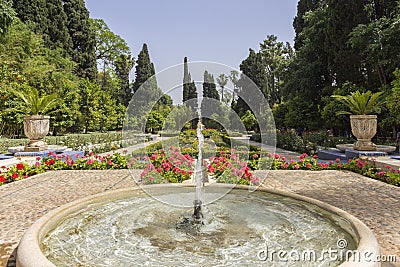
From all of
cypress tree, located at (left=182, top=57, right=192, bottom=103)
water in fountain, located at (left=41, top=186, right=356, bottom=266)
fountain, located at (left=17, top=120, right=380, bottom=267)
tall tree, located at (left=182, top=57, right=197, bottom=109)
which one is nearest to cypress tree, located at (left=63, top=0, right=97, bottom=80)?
tall tree, located at (left=182, top=57, right=197, bottom=109)

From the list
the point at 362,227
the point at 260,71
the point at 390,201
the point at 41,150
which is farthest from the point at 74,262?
the point at 260,71

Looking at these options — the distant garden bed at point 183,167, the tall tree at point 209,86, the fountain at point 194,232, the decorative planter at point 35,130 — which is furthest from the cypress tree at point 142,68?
the tall tree at point 209,86

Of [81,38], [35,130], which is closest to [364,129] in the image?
[35,130]

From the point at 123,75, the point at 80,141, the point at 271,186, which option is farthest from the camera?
the point at 123,75

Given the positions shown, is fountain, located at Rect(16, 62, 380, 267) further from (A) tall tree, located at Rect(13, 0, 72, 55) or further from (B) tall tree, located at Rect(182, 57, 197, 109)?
(A) tall tree, located at Rect(13, 0, 72, 55)

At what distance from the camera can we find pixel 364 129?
1036cm

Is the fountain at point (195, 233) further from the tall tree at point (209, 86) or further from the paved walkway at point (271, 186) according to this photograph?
the tall tree at point (209, 86)

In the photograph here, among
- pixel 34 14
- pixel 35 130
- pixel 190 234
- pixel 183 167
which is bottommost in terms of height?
pixel 190 234

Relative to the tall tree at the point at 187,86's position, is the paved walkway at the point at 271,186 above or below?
below

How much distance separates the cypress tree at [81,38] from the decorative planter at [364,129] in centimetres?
2414

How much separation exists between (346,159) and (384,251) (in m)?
8.29

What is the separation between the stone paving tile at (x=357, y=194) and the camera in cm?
378

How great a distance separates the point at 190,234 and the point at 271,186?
11.2ft

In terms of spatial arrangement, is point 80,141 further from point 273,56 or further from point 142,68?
point 273,56
